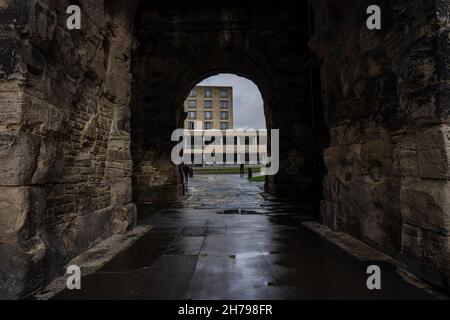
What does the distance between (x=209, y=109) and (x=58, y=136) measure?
5029cm

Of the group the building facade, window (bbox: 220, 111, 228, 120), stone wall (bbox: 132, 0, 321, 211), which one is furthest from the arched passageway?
window (bbox: 220, 111, 228, 120)

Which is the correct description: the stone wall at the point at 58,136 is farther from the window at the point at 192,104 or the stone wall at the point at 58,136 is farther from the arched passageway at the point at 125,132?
the window at the point at 192,104

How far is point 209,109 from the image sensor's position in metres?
52.7

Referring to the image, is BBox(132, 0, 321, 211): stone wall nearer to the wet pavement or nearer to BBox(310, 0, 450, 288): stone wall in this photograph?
BBox(310, 0, 450, 288): stone wall

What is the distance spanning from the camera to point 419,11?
9.00 ft

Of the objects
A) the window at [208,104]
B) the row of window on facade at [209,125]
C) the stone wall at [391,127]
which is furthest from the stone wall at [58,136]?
the window at [208,104]

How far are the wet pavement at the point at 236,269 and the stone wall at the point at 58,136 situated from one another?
A: 566 mm

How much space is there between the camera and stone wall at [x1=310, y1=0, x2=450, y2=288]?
256cm

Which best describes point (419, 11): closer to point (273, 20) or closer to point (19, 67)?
point (19, 67)

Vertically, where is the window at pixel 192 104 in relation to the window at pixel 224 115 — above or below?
above

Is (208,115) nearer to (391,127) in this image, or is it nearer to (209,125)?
(209,125)

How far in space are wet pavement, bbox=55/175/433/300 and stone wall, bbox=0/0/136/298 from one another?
566mm

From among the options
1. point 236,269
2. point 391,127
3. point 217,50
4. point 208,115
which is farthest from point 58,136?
point 208,115

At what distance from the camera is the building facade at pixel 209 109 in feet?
170
